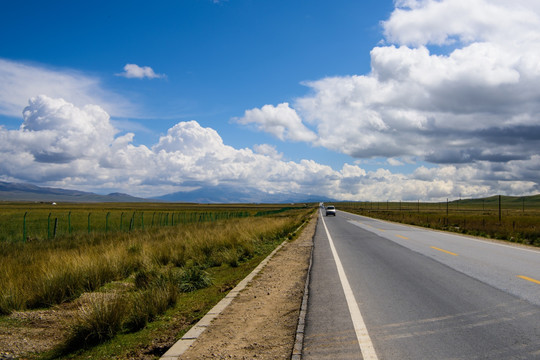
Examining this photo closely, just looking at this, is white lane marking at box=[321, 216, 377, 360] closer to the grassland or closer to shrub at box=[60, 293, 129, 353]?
the grassland

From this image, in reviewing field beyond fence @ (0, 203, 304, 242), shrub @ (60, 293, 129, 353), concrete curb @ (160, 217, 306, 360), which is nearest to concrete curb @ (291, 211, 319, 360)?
concrete curb @ (160, 217, 306, 360)

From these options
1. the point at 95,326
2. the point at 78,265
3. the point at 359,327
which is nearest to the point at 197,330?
the point at 95,326

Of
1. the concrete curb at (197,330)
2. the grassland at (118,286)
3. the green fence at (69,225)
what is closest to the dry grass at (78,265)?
the grassland at (118,286)

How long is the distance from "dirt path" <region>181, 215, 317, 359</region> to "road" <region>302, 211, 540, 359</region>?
0.34m

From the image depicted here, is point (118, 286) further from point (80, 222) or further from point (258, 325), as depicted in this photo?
point (80, 222)

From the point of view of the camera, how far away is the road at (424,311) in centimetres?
456

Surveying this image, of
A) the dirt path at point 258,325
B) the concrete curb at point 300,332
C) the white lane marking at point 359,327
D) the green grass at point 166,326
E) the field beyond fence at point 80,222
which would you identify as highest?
the white lane marking at point 359,327

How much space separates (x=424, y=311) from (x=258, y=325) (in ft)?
8.44

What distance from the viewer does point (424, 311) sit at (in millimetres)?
6188

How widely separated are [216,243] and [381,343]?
1247 cm

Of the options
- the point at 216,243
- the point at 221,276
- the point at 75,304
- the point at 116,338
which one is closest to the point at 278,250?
the point at 216,243

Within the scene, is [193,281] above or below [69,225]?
below

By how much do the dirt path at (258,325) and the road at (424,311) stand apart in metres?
0.34

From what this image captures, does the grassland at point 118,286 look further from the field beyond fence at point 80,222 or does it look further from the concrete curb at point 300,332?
the field beyond fence at point 80,222
